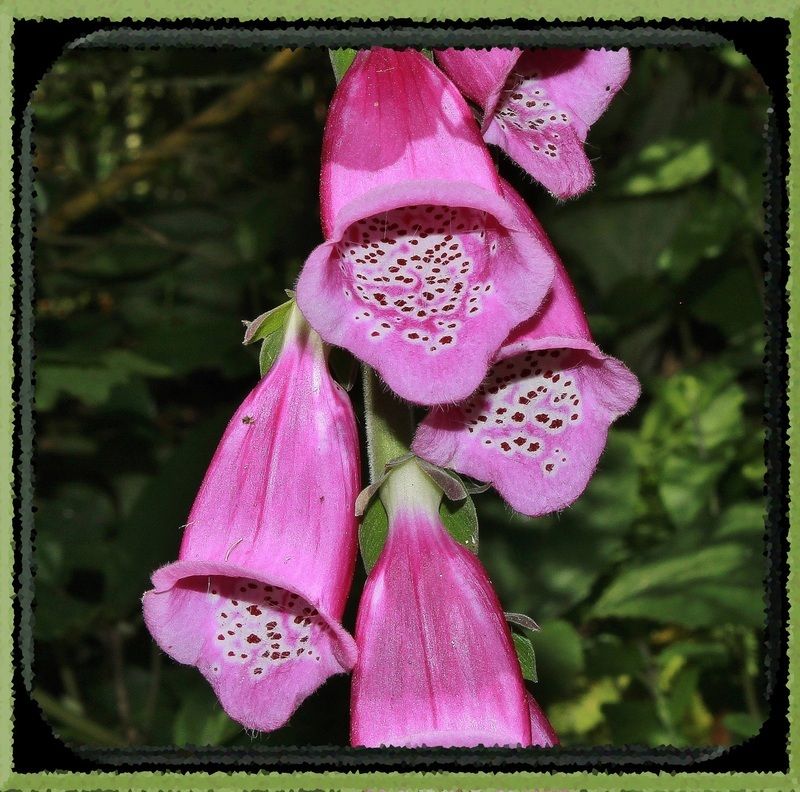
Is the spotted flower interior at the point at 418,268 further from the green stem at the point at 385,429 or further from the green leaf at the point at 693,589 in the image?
the green leaf at the point at 693,589

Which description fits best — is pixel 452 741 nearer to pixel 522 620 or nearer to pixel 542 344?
pixel 522 620

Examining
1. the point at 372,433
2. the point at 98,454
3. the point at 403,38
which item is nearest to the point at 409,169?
the point at 403,38

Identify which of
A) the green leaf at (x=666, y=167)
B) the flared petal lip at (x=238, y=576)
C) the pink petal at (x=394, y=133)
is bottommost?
the flared petal lip at (x=238, y=576)

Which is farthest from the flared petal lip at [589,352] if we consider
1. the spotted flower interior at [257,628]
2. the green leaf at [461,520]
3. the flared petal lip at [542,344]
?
the spotted flower interior at [257,628]

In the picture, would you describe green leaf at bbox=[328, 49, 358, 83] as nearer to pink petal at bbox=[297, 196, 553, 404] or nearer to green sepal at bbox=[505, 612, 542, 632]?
pink petal at bbox=[297, 196, 553, 404]

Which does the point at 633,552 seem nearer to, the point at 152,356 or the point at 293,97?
the point at 152,356

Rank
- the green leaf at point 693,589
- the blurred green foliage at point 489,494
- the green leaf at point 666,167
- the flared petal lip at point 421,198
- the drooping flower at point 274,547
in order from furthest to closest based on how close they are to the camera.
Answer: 1. the green leaf at point 666,167
2. the blurred green foliage at point 489,494
3. the green leaf at point 693,589
4. the drooping flower at point 274,547
5. the flared petal lip at point 421,198

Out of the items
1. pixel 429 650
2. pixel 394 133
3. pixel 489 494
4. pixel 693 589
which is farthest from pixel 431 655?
pixel 489 494
